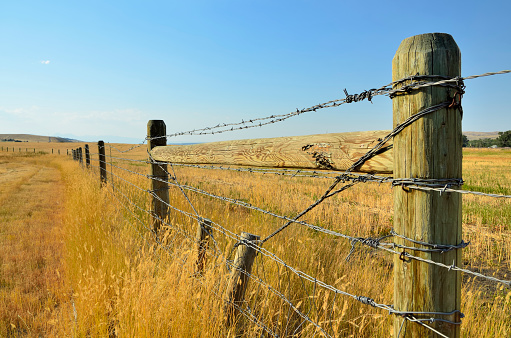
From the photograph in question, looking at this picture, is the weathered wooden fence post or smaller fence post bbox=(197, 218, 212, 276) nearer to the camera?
the weathered wooden fence post

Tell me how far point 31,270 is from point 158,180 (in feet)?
7.79

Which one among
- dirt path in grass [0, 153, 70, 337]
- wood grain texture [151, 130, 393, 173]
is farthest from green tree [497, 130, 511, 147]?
wood grain texture [151, 130, 393, 173]

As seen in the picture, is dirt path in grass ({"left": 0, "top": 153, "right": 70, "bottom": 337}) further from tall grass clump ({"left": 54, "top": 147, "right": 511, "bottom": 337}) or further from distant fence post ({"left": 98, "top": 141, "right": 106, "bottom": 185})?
distant fence post ({"left": 98, "top": 141, "right": 106, "bottom": 185})

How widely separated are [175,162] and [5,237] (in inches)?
183

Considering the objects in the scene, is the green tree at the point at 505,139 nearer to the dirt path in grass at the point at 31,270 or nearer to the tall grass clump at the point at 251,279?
the tall grass clump at the point at 251,279

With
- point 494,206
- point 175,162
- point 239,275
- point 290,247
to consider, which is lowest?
point 494,206

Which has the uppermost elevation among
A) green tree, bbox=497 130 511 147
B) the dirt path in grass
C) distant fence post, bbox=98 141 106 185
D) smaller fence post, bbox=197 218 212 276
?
green tree, bbox=497 130 511 147

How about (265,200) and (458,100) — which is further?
(265,200)

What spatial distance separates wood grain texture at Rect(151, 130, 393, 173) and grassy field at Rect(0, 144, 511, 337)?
28.8 inches

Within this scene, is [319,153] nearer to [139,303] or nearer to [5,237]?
[139,303]

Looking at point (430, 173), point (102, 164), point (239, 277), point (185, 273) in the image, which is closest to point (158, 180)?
point (185, 273)

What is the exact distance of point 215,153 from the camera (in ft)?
9.74

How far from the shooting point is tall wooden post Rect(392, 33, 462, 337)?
123cm

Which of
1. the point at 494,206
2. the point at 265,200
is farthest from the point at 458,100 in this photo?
→ the point at 494,206
